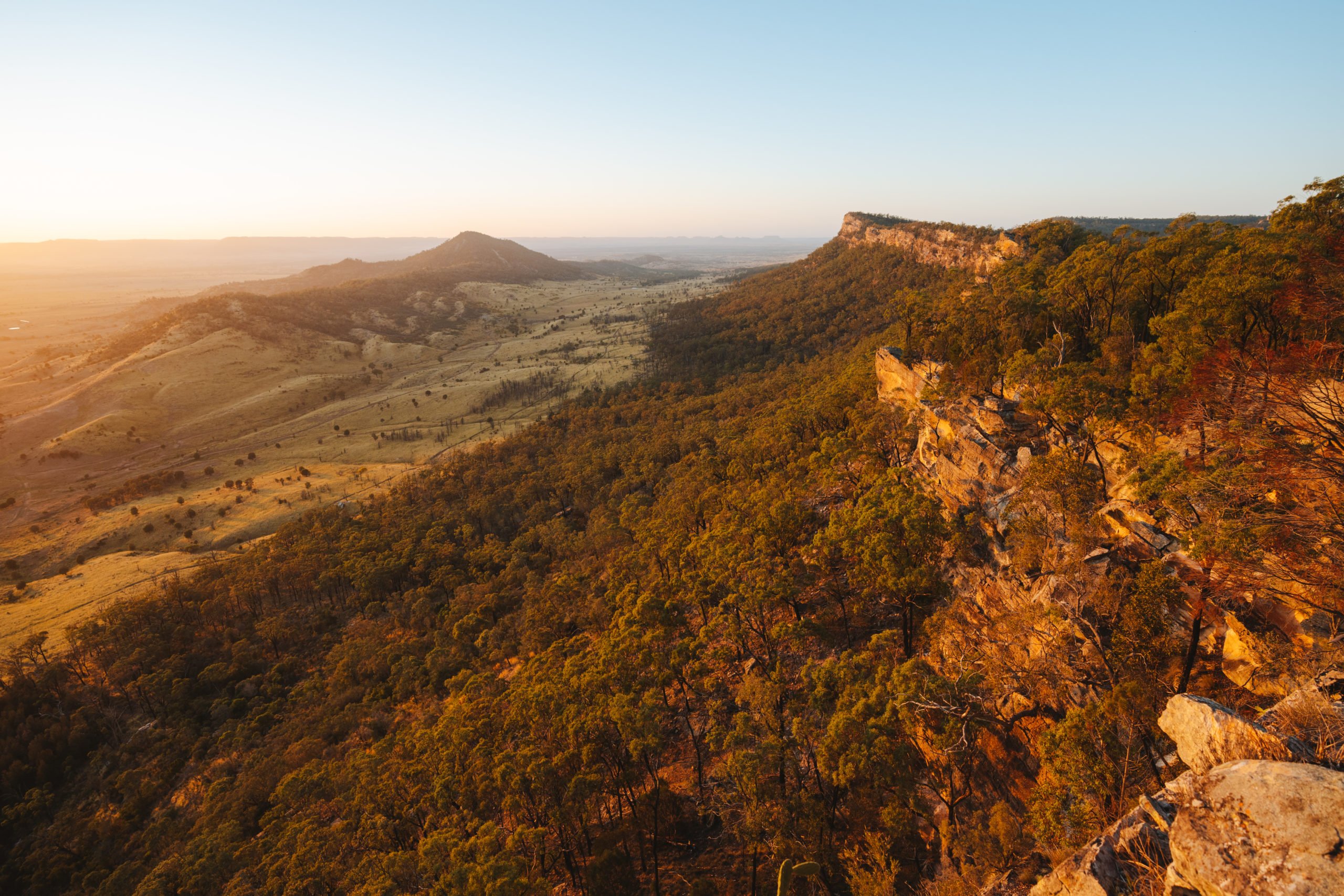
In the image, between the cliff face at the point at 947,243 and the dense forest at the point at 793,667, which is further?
the cliff face at the point at 947,243

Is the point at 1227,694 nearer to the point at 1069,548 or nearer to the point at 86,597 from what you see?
the point at 1069,548

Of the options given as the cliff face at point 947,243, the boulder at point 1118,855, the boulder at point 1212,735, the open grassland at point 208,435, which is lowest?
the open grassland at point 208,435

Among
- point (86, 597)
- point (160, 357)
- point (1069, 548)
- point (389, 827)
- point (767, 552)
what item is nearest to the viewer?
point (1069, 548)

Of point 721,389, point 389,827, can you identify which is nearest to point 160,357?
point 721,389

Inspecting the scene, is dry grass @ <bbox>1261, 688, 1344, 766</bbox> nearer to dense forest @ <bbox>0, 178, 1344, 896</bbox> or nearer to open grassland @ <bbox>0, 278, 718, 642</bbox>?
dense forest @ <bbox>0, 178, 1344, 896</bbox>

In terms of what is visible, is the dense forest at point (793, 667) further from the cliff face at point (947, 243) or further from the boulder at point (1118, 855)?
the cliff face at point (947, 243)

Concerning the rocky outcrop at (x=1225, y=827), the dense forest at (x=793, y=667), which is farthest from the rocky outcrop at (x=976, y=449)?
the rocky outcrop at (x=1225, y=827)

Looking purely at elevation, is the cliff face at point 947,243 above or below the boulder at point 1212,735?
above
